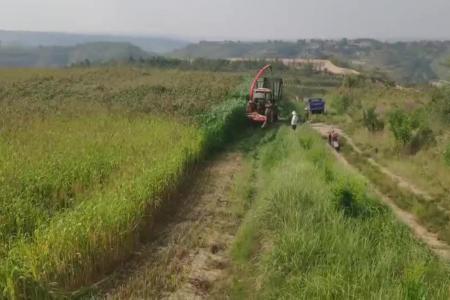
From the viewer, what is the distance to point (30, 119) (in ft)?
51.5

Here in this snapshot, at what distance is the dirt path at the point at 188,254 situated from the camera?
6.80 m

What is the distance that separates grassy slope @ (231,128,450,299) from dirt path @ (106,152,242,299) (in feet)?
1.27

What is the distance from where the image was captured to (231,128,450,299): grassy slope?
5.88 meters

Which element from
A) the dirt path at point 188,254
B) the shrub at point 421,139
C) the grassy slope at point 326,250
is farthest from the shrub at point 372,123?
the grassy slope at point 326,250

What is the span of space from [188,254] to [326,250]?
2312 millimetres

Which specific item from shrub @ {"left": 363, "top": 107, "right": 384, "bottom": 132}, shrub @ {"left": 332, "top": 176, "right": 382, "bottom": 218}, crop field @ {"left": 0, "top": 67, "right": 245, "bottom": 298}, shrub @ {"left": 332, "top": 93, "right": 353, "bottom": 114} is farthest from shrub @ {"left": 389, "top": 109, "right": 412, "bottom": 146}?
shrub @ {"left": 332, "top": 93, "right": 353, "bottom": 114}

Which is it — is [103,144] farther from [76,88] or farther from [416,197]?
[76,88]

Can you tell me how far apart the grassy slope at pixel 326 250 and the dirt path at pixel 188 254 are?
0.39 metres

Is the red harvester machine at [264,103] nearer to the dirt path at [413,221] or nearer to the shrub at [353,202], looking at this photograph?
the dirt path at [413,221]

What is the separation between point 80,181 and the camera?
31.0 ft

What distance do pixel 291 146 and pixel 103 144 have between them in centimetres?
528

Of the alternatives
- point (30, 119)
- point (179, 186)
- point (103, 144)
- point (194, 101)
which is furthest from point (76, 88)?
point (179, 186)

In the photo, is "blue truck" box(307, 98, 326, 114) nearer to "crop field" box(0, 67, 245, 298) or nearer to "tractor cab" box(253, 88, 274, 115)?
"tractor cab" box(253, 88, 274, 115)

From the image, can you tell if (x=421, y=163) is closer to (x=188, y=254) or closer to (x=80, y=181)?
(x=188, y=254)
